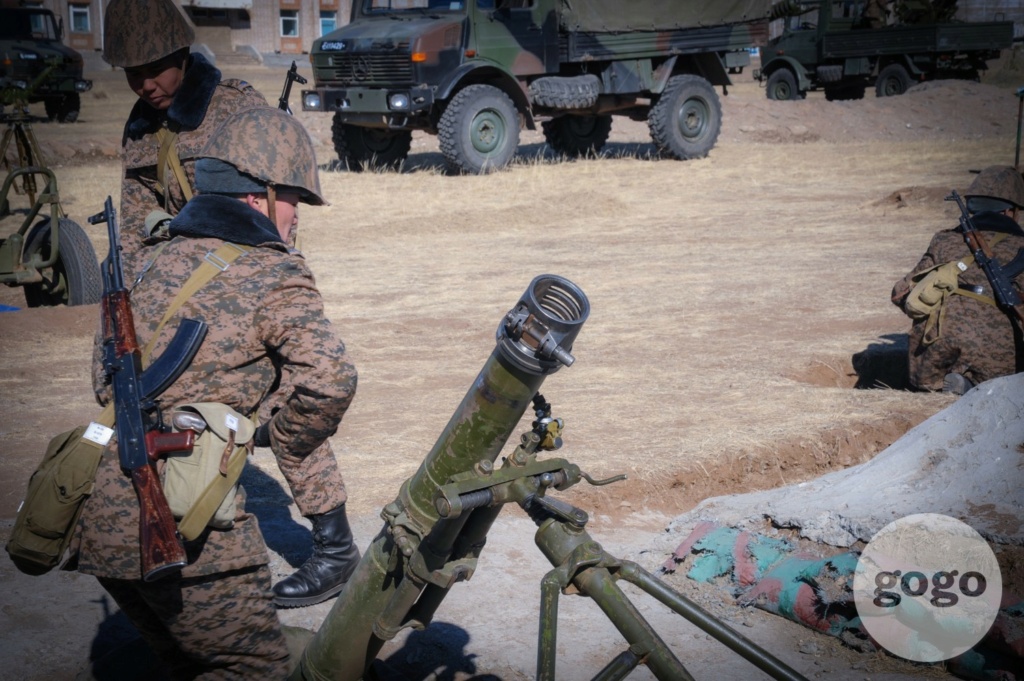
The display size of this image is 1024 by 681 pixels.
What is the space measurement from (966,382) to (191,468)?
4315mm

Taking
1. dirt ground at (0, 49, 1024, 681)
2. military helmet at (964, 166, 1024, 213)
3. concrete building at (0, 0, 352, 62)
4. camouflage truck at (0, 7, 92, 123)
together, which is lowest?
dirt ground at (0, 49, 1024, 681)

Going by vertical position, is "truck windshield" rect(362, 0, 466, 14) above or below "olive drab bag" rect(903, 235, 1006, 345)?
above

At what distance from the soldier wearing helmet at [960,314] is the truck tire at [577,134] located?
11688mm

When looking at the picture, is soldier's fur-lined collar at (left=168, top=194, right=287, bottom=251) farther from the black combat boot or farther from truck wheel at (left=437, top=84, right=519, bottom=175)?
truck wheel at (left=437, top=84, right=519, bottom=175)

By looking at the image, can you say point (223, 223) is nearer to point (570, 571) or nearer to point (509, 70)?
point (570, 571)

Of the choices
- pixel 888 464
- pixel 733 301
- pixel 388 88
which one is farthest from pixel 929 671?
pixel 388 88

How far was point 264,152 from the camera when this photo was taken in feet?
8.40

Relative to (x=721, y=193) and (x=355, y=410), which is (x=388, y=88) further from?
(x=355, y=410)

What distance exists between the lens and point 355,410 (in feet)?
17.9

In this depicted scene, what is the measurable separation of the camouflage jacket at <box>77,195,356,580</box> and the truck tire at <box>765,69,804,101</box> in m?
23.4

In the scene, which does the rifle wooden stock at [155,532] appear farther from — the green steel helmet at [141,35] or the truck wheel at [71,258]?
the truck wheel at [71,258]

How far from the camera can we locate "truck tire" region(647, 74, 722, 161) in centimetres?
1598

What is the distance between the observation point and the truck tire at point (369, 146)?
48.6 feet

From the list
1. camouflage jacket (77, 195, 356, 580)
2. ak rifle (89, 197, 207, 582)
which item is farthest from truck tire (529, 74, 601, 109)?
ak rifle (89, 197, 207, 582)
